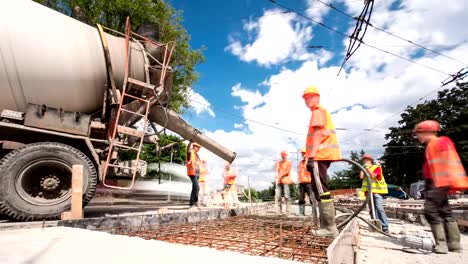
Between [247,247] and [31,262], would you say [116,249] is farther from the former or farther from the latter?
[247,247]

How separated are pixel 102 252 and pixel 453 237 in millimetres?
3525

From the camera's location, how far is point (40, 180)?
4023mm

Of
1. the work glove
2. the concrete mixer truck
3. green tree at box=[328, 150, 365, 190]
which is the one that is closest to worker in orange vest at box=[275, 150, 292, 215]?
the concrete mixer truck

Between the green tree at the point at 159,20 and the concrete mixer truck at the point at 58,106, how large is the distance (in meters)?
11.2

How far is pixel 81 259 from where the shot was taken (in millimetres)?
1715

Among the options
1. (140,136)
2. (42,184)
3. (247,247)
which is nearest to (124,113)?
(140,136)

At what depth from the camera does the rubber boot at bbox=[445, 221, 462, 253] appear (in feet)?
10.3

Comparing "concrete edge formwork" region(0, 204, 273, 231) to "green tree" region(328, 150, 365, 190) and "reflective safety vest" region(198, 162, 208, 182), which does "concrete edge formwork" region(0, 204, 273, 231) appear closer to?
"reflective safety vest" region(198, 162, 208, 182)

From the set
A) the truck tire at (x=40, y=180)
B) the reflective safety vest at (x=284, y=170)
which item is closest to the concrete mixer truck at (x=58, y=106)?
the truck tire at (x=40, y=180)

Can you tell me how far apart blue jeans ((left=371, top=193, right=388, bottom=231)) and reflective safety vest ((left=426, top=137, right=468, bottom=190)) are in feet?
5.30

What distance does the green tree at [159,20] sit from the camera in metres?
15.2

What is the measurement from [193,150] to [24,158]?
3867 millimetres

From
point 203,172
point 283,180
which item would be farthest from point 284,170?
point 203,172

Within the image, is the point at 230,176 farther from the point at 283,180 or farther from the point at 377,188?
the point at 377,188
